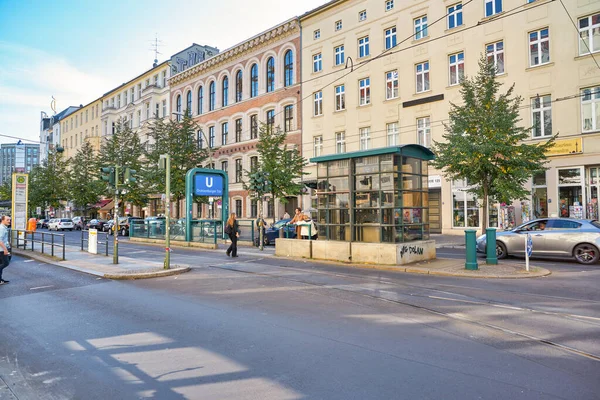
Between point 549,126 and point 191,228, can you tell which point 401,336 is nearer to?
point 191,228

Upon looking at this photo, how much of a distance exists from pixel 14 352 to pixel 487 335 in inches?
247

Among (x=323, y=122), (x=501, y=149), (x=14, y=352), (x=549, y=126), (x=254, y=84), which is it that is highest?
(x=254, y=84)

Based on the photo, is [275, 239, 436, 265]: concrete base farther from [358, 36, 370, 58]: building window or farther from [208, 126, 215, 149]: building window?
[208, 126, 215, 149]: building window

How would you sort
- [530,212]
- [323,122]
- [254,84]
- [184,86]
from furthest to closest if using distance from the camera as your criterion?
[184,86]
[254,84]
[323,122]
[530,212]

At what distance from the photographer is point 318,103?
112 ft

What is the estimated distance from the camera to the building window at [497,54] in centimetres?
2452

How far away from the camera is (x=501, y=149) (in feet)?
57.9

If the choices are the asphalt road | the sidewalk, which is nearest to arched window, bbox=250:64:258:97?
the sidewalk

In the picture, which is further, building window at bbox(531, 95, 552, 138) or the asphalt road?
building window at bbox(531, 95, 552, 138)

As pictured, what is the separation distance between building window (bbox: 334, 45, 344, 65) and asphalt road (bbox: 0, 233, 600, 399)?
25812 millimetres

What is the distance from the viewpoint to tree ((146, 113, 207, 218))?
1495 inches

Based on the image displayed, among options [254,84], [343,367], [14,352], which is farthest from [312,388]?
[254,84]

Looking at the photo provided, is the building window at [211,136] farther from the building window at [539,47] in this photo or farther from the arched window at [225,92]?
the building window at [539,47]

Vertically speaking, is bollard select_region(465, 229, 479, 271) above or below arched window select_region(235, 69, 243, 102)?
below
